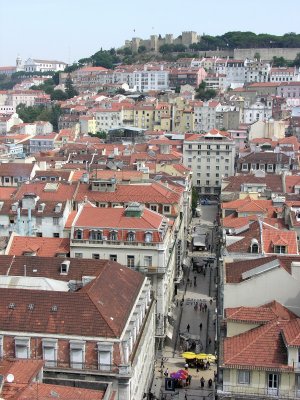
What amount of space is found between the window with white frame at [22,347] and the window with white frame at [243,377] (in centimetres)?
1015

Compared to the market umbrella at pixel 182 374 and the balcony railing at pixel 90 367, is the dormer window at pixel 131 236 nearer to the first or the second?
the market umbrella at pixel 182 374

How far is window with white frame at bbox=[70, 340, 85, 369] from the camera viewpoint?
3238 cm

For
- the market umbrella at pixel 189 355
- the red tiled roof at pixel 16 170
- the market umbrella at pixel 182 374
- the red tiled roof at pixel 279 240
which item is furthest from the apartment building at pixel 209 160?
the market umbrella at pixel 182 374

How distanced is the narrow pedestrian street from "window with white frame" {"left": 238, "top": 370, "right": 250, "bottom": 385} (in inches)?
418

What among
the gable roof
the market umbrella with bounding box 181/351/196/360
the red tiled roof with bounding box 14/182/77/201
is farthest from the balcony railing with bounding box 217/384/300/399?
the red tiled roof with bounding box 14/182/77/201

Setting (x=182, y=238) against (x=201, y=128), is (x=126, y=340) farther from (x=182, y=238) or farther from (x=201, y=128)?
(x=201, y=128)

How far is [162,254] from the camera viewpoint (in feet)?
166

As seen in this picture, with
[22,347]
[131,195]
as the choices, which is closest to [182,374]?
[22,347]

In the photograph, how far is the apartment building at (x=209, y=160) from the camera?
4555 inches

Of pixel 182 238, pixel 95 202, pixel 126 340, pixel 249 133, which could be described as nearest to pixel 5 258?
pixel 126 340

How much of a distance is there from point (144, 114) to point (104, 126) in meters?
10.7

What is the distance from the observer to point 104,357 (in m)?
32.3

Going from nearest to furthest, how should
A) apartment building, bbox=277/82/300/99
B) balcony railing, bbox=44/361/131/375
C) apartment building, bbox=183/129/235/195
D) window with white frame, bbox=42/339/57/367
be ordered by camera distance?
balcony railing, bbox=44/361/131/375 → window with white frame, bbox=42/339/57/367 → apartment building, bbox=183/129/235/195 → apartment building, bbox=277/82/300/99

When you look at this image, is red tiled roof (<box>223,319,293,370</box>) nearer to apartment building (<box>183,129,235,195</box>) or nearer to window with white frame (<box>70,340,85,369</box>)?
window with white frame (<box>70,340,85,369</box>)
